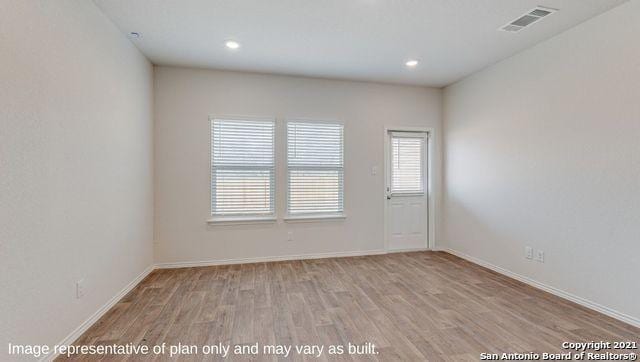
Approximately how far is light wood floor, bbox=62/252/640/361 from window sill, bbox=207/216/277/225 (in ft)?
2.34

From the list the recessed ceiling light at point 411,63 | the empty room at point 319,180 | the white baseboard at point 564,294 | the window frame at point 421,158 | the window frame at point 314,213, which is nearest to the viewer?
the empty room at point 319,180

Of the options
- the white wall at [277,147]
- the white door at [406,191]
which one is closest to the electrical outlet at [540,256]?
the white door at [406,191]

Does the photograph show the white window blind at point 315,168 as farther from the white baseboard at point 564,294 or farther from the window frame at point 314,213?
the white baseboard at point 564,294

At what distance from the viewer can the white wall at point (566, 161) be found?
2.60 metres

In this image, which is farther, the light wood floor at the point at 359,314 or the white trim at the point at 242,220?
the white trim at the point at 242,220

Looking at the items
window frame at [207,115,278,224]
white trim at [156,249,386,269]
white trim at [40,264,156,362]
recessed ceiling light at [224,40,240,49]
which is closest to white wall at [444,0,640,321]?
white trim at [156,249,386,269]

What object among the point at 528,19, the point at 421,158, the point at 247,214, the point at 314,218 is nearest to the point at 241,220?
the point at 247,214

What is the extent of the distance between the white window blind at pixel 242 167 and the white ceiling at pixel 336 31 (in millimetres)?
877

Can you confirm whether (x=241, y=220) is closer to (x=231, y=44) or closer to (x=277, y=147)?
(x=277, y=147)

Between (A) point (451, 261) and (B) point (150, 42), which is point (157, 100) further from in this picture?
(A) point (451, 261)

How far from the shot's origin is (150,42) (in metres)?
3.37

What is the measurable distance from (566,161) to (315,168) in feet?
10.2

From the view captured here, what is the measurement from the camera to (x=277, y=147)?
4.45 metres

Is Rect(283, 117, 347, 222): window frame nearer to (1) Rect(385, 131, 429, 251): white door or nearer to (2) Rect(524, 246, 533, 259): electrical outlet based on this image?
(1) Rect(385, 131, 429, 251): white door
